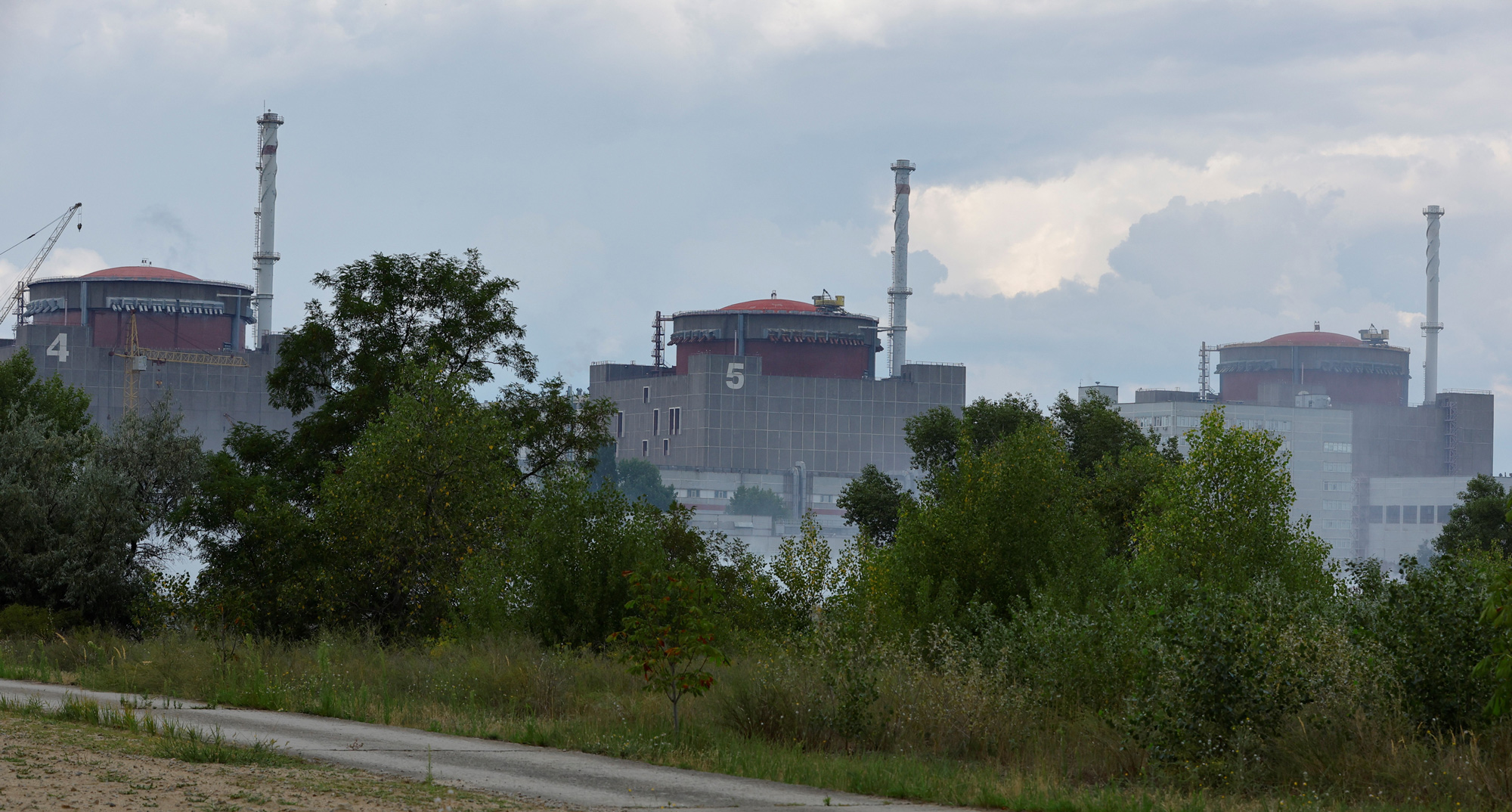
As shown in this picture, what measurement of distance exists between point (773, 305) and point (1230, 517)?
154903 mm

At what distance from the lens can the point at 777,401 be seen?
17850cm

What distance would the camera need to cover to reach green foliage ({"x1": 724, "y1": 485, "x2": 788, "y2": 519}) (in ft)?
582

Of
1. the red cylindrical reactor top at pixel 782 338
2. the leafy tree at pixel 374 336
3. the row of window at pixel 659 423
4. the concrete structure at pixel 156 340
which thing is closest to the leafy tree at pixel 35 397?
the leafy tree at pixel 374 336

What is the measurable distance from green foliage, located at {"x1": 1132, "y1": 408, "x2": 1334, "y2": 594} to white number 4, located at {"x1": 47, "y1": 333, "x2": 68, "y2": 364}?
139m

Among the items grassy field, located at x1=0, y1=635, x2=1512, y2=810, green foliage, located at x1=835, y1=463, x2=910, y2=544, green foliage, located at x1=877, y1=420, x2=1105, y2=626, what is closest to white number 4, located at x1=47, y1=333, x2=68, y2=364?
green foliage, located at x1=835, y1=463, x2=910, y2=544

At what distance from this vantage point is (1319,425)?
18762cm

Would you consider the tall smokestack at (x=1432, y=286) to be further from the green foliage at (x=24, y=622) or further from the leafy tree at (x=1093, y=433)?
the green foliage at (x=24, y=622)

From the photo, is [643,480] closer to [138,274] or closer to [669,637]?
[138,274]

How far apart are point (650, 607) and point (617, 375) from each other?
171206 millimetres

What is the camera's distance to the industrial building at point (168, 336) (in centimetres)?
15162

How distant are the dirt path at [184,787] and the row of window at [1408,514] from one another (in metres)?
184

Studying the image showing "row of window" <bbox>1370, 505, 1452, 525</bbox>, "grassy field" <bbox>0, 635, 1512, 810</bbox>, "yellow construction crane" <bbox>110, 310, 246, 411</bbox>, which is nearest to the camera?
"grassy field" <bbox>0, 635, 1512, 810</bbox>

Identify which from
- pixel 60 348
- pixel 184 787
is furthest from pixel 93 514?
pixel 60 348

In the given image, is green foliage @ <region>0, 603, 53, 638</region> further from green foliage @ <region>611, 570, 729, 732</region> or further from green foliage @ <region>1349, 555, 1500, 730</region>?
green foliage @ <region>1349, 555, 1500, 730</region>
